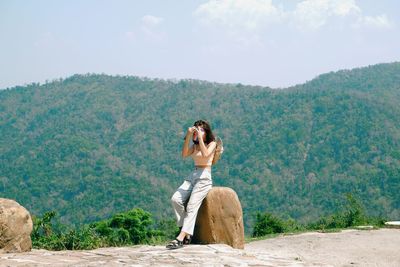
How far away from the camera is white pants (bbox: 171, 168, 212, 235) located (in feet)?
28.2

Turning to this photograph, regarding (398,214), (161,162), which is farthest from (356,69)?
(398,214)

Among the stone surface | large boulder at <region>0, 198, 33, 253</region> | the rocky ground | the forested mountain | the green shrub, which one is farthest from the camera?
the forested mountain

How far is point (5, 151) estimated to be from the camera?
73.2m

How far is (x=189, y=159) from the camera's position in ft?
224

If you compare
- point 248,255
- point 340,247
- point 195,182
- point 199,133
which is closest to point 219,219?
point 195,182

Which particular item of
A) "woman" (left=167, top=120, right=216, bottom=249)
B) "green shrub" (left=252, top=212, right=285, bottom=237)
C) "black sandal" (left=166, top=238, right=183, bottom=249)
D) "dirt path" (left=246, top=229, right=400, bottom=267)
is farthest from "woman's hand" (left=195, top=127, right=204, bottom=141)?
"green shrub" (left=252, top=212, right=285, bottom=237)

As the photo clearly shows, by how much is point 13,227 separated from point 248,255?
342 cm

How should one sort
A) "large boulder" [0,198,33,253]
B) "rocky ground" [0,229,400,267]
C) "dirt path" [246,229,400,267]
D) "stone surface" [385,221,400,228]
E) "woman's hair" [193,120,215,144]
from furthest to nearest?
"stone surface" [385,221,400,228], "dirt path" [246,229,400,267], "woman's hair" [193,120,215,144], "large boulder" [0,198,33,253], "rocky ground" [0,229,400,267]

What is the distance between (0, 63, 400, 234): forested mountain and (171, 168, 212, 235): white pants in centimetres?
3233

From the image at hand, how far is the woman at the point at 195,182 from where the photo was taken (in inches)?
340

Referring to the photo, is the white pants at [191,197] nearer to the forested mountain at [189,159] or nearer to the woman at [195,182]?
the woman at [195,182]

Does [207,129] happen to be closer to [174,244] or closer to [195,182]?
[195,182]

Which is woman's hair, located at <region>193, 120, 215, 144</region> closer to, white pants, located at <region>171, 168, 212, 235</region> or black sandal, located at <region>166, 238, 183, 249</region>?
white pants, located at <region>171, 168, 212, 235</region>

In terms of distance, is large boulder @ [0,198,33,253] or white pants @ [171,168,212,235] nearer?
large boulder @ [0,198,33,253]
